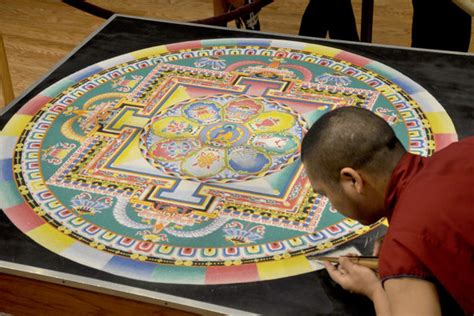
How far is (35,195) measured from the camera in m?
2.18

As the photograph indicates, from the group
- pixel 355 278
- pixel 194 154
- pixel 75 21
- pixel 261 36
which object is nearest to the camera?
pixel 355 278

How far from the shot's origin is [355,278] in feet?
5.93

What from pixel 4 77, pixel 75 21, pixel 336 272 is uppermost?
pixel 336 272

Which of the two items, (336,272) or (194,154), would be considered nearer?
(336,272)

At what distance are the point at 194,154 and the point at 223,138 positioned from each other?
4.9 inches

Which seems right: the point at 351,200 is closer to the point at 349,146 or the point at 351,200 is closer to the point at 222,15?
the point at 349,146

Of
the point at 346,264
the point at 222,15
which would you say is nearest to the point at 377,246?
the point at 346,264

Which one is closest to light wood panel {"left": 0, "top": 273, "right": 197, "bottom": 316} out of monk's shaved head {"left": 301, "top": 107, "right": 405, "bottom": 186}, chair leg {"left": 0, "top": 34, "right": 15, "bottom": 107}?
monk's shaved head {"left": 301, "top": 107, "right": 405, "bottom": 186}

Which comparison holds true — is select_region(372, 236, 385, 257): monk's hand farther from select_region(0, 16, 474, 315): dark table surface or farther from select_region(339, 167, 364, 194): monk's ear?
select_region(339, 167, 364, 194): monk's ear

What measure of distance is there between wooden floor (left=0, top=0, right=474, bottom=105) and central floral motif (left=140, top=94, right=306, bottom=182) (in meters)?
2.13

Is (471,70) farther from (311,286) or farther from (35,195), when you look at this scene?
(35,195)

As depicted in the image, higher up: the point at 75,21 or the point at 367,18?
the point at 367,18

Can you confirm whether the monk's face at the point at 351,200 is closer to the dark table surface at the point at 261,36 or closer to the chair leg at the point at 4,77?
the dark table surface at the point at 261,36

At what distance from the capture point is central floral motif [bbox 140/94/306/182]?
7.52 feet
